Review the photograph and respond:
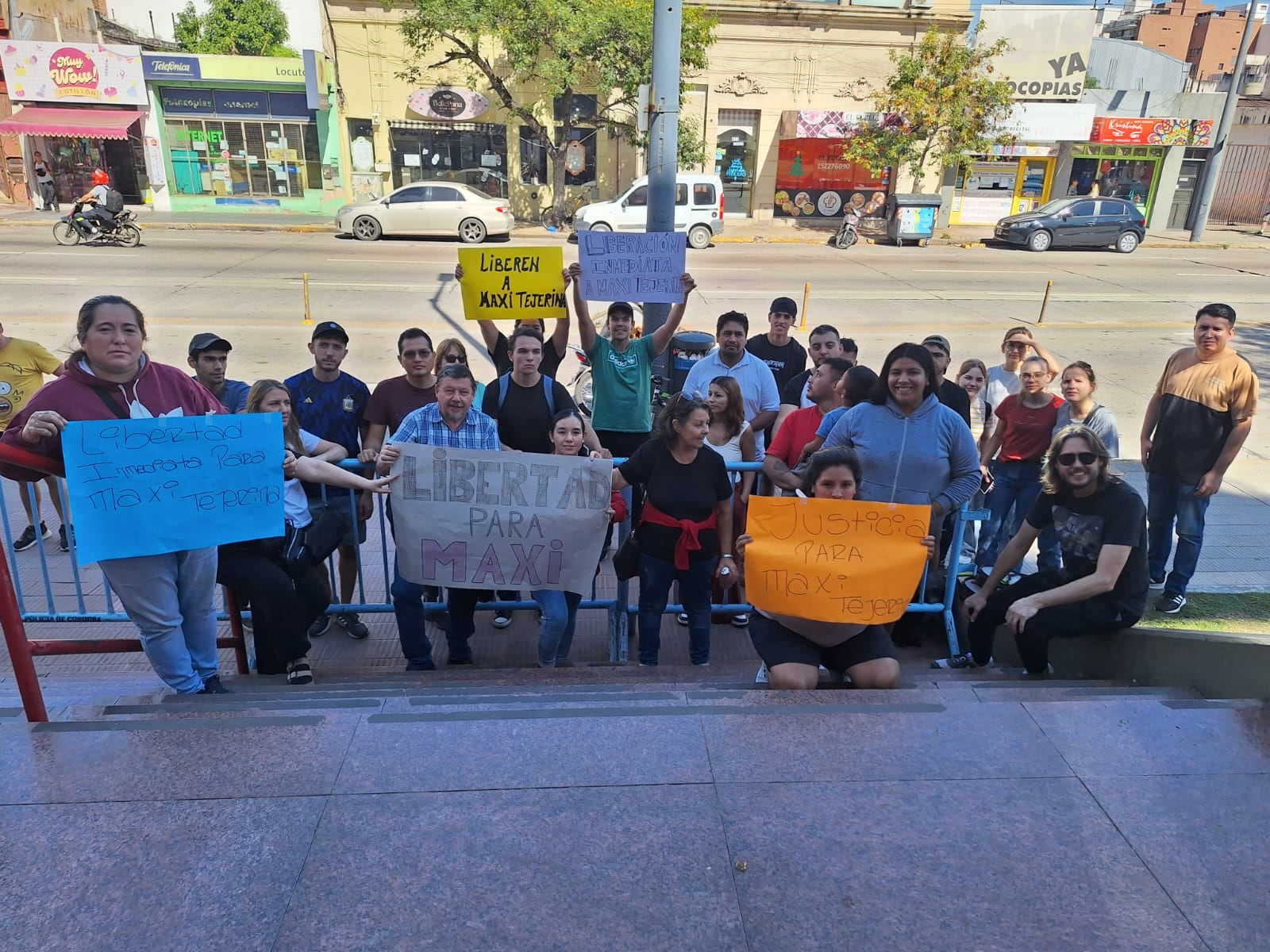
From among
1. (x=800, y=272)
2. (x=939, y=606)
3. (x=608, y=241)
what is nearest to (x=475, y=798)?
(x=939, y=606)

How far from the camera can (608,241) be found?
645 cm

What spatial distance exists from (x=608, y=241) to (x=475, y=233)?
18460mm

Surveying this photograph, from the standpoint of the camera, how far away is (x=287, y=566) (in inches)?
171

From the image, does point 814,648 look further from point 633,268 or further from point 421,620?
point 633,268

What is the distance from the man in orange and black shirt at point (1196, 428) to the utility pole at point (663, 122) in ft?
13.3

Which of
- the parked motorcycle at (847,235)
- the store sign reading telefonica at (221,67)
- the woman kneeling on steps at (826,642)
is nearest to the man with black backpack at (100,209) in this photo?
the store sign reading telefonica at (221,67)

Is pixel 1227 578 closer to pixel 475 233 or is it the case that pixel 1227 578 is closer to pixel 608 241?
Answer: pixel 608 241

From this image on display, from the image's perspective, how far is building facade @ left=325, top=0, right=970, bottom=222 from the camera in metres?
29.6

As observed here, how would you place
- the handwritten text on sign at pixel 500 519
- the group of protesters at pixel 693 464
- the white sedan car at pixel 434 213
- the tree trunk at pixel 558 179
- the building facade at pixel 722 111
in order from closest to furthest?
1. the group of protesters at pixel 693 464
2. the handwritten text on sign at pixel 500 519
3. the white sedan car at pixel 434 213
4. the tree trunk at pixel 558 179
5. the building facade at pixel 722 111

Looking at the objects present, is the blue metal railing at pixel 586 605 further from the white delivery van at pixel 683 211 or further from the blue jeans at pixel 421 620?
the white delivery van at pixel 683 211

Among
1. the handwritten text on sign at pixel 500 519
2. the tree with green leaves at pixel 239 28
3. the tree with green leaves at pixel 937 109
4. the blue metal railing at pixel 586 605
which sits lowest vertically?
the blue metal railing at pixel 586 605

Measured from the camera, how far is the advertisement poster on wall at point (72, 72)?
27984 mm

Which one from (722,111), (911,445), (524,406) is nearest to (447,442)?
(524,406)

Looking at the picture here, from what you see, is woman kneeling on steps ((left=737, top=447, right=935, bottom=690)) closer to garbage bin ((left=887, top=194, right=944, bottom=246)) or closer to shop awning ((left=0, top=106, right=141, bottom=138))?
garbage bin ((left=887, top=194, right=944, bottom=246))
